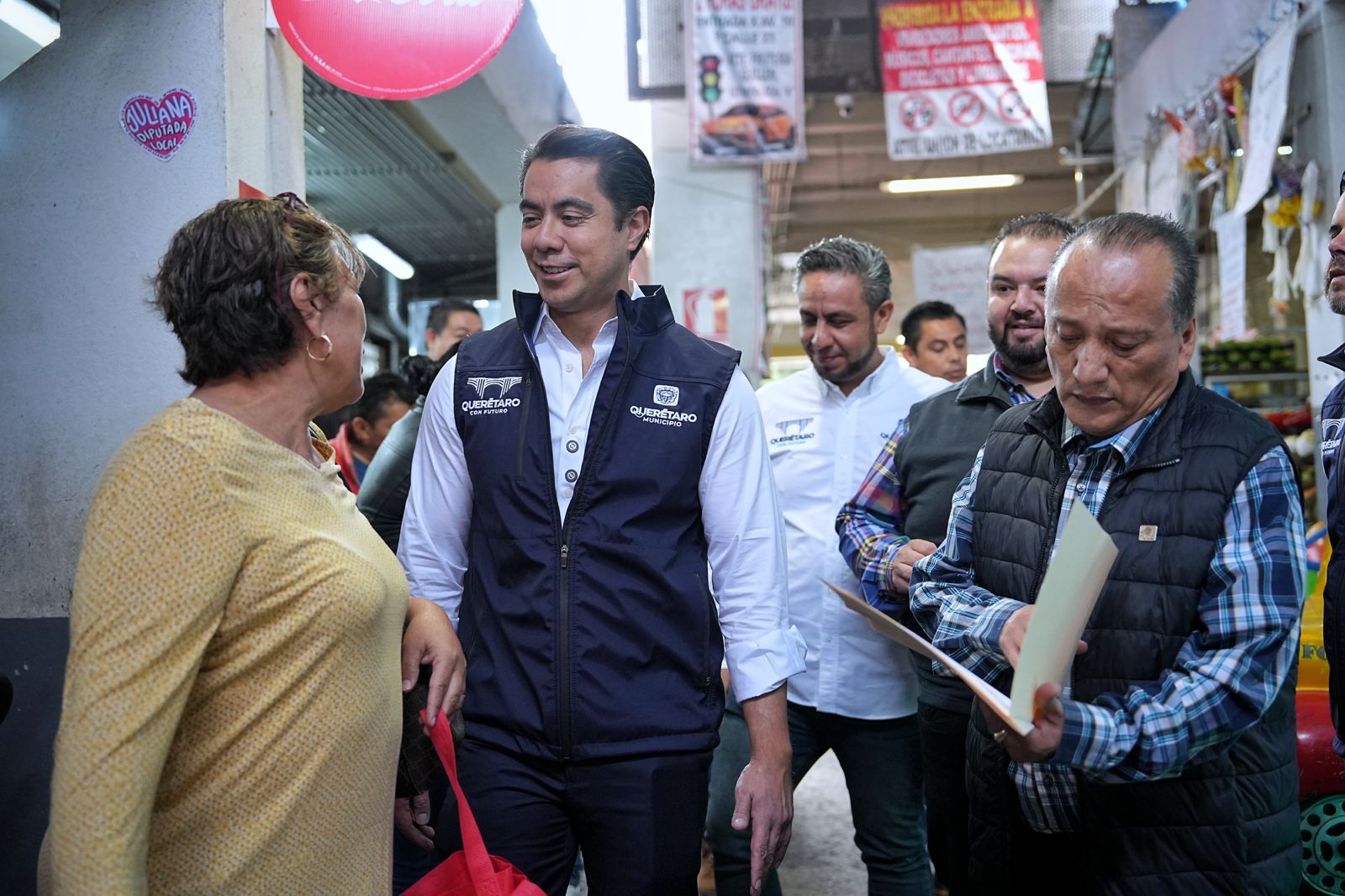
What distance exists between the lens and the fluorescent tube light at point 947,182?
44.7 ft

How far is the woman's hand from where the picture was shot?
2.10 m

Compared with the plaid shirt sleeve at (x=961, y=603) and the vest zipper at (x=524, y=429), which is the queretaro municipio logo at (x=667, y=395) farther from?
the plaid shirt sleeve at (x=961, y=603)

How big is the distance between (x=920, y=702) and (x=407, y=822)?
1470mm

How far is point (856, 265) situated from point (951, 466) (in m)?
1.05

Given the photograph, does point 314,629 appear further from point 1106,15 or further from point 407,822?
point 1106,15

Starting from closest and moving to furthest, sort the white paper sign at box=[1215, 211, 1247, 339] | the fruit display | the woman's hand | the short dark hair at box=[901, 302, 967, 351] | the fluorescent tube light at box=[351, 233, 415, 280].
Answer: the woman's hand < the short dark hair at box=[901, 302, 967, 351] < the white paper sign at box=[1215, 211, 1247, 339] < the fruit display < the fluorescent tube light at box=[351, 233, 415, 280]

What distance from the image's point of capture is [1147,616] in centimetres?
184

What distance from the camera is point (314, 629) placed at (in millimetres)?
1667

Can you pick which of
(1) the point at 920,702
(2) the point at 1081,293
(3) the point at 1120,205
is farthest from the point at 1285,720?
(3) the point at 1120,205

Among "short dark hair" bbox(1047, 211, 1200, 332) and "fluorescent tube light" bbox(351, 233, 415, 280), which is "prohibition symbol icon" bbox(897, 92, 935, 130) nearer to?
"fluorescent tube light" bbox(351, 233, 415, 280)

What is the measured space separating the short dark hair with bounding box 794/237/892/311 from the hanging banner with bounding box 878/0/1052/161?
5.28m

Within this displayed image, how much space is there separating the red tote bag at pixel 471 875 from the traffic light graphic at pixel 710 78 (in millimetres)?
7745

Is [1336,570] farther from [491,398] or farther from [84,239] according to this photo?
[84,239]

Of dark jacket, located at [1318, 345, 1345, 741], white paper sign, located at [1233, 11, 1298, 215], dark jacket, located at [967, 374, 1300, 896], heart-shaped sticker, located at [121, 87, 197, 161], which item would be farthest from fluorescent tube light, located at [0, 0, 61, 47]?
white paper sign, located at [1233, 11, 1298, 215]
